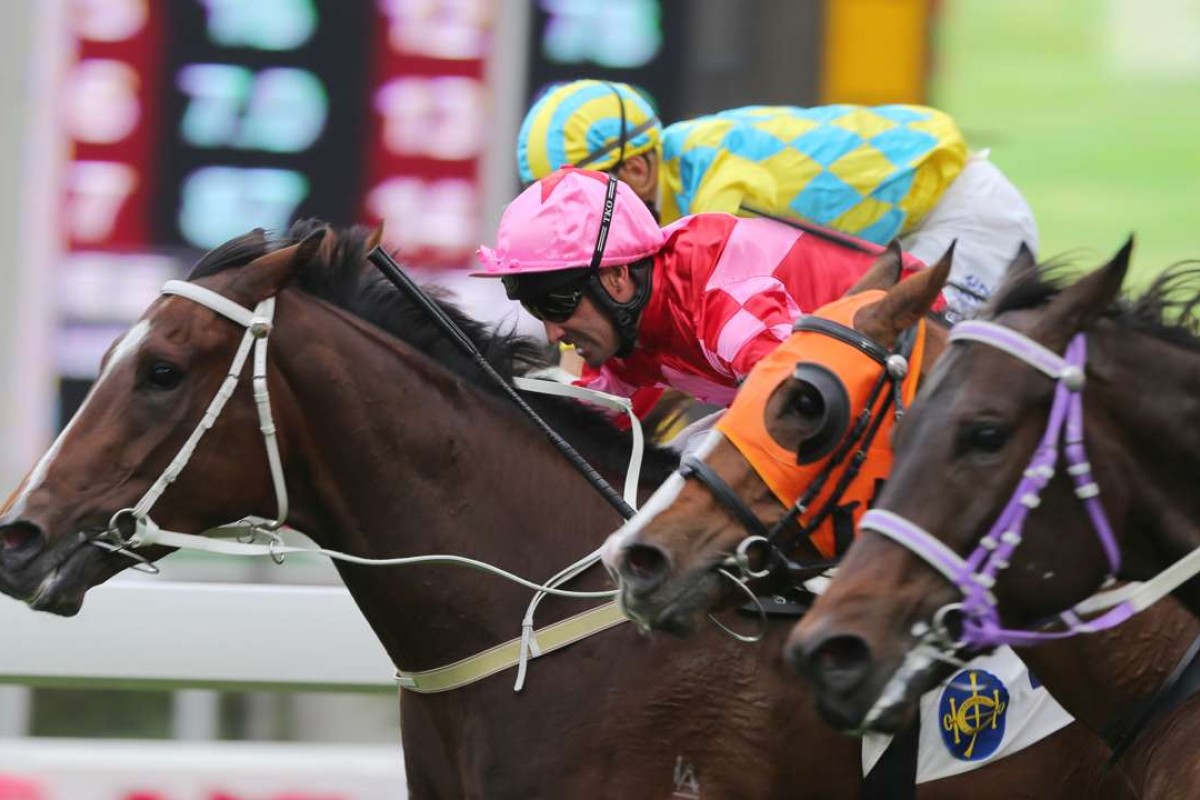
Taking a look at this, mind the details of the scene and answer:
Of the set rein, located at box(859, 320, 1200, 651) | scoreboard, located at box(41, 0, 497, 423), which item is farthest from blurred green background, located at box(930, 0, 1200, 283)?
rein, located at box(859, 320, 1200, 651)

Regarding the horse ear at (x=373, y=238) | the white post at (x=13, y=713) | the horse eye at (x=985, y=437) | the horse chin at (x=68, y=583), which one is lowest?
the white post at (x=13, y=713)

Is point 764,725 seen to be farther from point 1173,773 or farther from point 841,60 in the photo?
point 841,60

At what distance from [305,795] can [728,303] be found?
2171mm

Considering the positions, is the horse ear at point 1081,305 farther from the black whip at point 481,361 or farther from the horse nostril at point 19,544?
the horse nostril at point 19,544

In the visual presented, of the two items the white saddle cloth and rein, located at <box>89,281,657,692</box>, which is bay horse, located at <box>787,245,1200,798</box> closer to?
the white saddle cloth

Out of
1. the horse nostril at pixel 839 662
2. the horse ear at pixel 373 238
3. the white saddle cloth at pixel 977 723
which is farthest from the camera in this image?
the horse ear at pixel 373 238

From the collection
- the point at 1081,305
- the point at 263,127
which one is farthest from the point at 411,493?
the point at 263,127

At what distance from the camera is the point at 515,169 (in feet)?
18.5

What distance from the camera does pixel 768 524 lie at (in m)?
2.91

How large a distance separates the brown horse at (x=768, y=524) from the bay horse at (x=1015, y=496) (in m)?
0.25

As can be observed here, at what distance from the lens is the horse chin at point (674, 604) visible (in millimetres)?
2797

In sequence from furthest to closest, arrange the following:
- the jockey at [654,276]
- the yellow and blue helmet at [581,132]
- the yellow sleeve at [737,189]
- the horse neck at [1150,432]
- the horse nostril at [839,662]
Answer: the yellow and blue helmet at [581,132], the yellow sleeve at [737,189], the jockey at [654,276], the horse neck at [1150,432], the horse nostril at [839,662]

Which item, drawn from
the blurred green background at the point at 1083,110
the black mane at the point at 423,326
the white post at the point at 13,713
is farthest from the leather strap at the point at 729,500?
the white post at the point at 13,713

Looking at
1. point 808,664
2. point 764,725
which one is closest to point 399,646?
point 764,725
